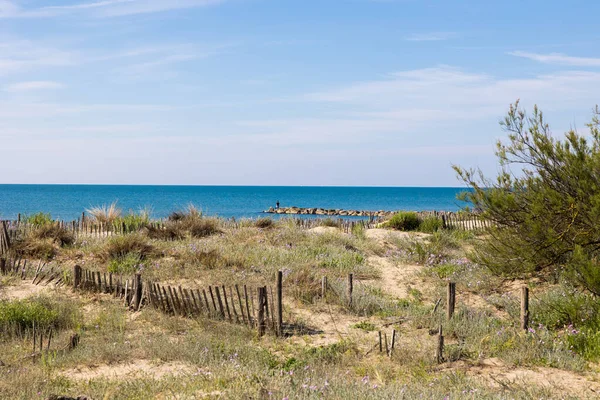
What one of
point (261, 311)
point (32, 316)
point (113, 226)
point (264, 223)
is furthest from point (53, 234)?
point (261, 311)

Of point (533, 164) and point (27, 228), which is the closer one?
point (533, 164)

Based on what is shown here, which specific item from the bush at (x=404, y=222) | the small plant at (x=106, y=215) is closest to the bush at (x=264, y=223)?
the bush at (x=404, y=222)

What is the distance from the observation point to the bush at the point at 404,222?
2011cm

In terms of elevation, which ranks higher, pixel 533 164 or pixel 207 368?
pixel 533 164

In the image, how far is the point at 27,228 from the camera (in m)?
16.5

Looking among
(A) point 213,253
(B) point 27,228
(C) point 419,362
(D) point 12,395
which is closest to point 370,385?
(C) point 419,362

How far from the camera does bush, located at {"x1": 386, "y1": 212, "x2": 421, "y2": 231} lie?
20109mm

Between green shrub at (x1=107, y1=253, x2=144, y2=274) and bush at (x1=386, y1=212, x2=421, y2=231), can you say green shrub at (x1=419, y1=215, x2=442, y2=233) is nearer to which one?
bush at (x1=386, y1=212, x2=421, y2=231)

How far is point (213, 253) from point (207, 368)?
6664mm

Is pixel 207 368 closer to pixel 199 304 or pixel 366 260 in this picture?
pixel 199 304

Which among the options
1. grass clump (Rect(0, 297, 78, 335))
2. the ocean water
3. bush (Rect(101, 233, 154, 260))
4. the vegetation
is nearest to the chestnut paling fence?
the vegetation

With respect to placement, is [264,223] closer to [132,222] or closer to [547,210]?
[132,222]

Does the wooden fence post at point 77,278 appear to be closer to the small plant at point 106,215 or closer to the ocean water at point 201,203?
the small plant at point 106,215

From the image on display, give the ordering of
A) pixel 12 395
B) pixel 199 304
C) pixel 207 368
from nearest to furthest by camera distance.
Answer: pixel 12 395
pixel 207 368
pixel 199 304
